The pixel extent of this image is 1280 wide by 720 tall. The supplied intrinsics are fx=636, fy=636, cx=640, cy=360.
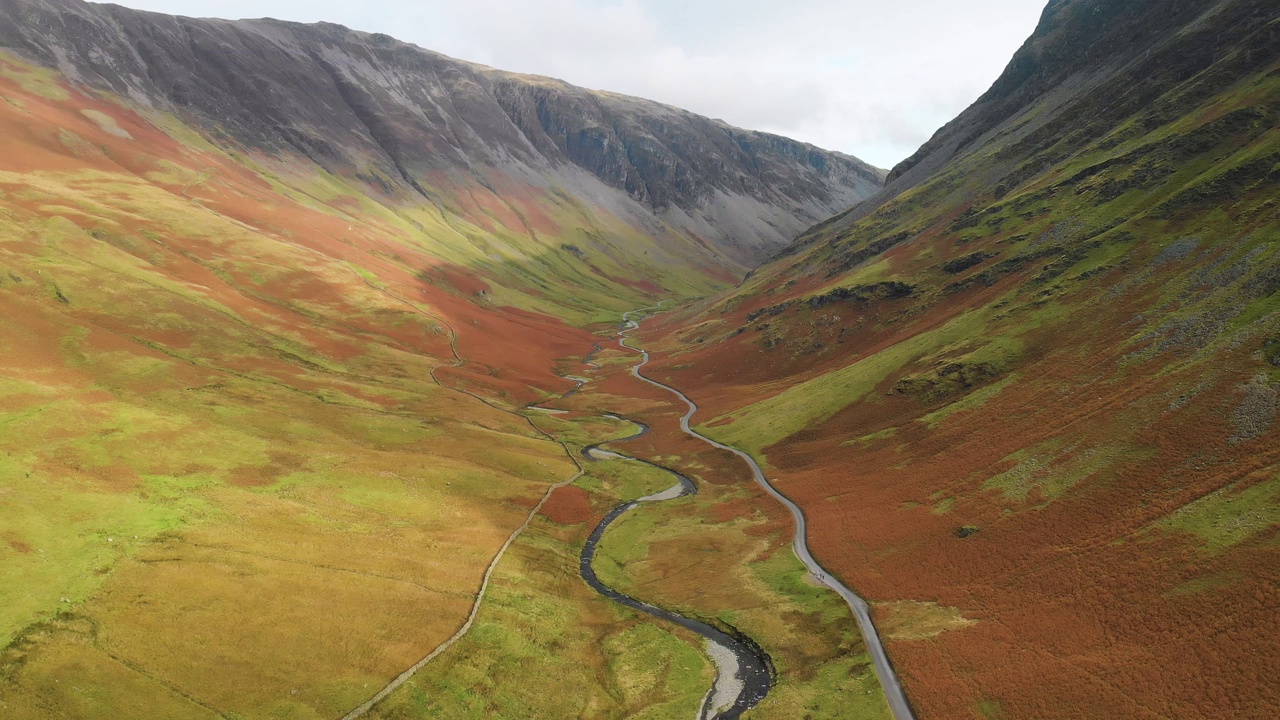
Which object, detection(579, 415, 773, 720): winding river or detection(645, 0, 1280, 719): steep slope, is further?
detection(579, 415, 773, 720): winding river

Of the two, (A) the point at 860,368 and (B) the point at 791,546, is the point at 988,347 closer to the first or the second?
(A) the point at 860,368

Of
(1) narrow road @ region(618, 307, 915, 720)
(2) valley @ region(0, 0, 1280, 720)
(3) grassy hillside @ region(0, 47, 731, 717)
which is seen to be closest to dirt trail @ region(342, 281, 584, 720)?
(2) valley @ region(0, 0, 1280, 720)

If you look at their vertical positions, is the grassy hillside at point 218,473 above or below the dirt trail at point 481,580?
above

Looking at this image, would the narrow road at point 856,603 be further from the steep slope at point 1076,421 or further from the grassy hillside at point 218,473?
the grassy hillside at point 218,473

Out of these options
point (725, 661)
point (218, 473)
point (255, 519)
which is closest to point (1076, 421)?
point (725, 661)

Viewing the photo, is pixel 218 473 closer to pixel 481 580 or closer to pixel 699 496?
pixel 481 580

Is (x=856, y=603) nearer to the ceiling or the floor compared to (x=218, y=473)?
nearer to the floor

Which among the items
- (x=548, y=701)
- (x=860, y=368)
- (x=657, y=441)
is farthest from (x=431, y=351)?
(x=548, y=701)

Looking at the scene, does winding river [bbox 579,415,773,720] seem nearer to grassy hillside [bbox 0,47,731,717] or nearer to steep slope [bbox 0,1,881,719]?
steep slope [bbox 0,1,881,719]

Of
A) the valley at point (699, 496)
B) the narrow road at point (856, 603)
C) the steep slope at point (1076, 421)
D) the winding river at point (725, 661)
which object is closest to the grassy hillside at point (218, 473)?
the valley at point (699, 496)
